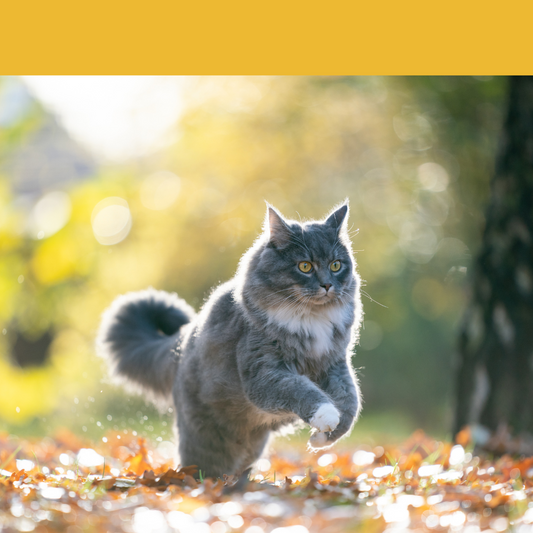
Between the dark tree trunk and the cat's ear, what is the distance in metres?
2.65

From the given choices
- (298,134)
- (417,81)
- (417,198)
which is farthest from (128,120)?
(417,198)

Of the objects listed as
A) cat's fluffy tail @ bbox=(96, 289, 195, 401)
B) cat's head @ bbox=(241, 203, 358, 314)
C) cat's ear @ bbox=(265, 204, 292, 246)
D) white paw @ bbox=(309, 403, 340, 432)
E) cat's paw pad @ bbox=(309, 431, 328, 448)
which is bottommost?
cat's paw pad @ bbox=(309, 431, 328, 448)

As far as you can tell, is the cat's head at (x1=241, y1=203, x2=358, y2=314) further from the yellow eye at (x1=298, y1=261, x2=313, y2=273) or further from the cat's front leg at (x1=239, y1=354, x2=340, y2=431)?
the cat's front leg at (x1=239, y1=354, x2=340, y2=431)

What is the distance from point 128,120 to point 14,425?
5077mm

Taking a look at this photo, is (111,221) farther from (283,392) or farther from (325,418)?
(325,418)

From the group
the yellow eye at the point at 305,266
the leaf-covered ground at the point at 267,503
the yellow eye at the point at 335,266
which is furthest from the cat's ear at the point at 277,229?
the leaf-covered ground at the point at 267,503

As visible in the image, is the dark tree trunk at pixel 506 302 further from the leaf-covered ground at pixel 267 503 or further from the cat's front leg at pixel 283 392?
the cat's front leg at pixel 283 392

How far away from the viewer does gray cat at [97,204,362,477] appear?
3.00 meters

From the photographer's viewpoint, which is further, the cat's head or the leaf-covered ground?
the cat's head

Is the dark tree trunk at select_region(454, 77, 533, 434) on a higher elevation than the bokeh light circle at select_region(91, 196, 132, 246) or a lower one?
lower

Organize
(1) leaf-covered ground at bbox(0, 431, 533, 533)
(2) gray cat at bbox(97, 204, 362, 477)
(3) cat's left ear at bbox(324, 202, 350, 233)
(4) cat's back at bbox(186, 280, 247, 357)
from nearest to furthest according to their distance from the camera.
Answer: (1) leaf-covered ground at bbox(0, 431, 533, 533), (2) gray cat at bbox(97, 204, 362, 477), (4) cat's back at bbox(186, 280, 247, 357), (3) cat's left ear at bbox(324, 202, 350, 233)

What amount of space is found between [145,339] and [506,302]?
10.0 feet

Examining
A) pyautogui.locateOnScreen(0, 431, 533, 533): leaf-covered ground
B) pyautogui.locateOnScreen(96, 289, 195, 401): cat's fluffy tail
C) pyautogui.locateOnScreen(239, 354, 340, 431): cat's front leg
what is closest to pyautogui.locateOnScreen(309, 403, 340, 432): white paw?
pyautogui.locateOnScreen(239, 354, 340, 431): cat's front leg

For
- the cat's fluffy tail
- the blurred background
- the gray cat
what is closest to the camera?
the gray cat
